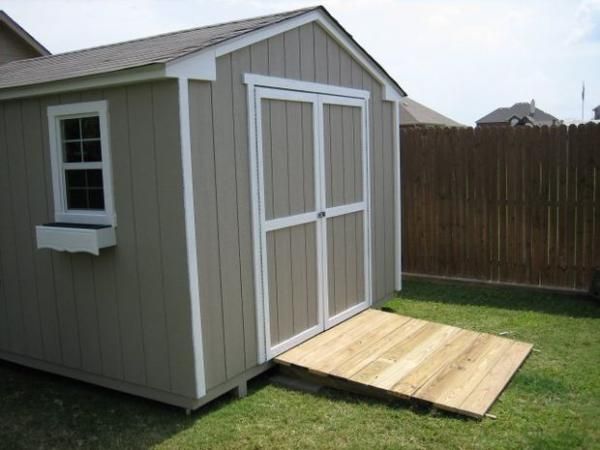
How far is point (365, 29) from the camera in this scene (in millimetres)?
9117

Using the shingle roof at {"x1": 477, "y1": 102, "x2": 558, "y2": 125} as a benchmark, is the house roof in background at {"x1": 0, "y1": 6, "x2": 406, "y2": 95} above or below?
below

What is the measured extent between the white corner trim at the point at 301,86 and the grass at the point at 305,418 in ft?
7.31

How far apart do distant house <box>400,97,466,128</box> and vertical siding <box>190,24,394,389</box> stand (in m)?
11.2

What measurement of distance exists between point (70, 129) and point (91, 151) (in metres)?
0.28

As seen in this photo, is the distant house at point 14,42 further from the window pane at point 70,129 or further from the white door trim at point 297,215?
the white door trim at point 297,215

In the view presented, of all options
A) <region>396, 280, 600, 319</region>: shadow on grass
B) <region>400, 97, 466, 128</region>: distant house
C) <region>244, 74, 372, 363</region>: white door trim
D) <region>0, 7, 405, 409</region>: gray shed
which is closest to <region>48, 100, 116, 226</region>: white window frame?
<region>0, 7, 405, 409</region>: gray shed

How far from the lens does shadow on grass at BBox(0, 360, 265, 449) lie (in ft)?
12.0

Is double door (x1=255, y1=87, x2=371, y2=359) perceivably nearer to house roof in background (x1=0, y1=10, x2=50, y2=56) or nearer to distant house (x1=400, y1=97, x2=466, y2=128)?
house roof in background (x1=0, y1=10, x2=50, y2=56)

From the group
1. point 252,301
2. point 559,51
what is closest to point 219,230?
point 252,301

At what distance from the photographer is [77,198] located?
4289 millimetres

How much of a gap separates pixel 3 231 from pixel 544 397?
4.28m

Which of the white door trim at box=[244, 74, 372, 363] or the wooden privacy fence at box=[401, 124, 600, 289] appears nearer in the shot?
the white door trim at box=[244, 74, 372, 363]

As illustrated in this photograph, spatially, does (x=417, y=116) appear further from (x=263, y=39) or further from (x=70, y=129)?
(x=70, y=129)

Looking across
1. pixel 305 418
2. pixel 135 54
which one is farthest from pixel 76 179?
pixel 305 418
